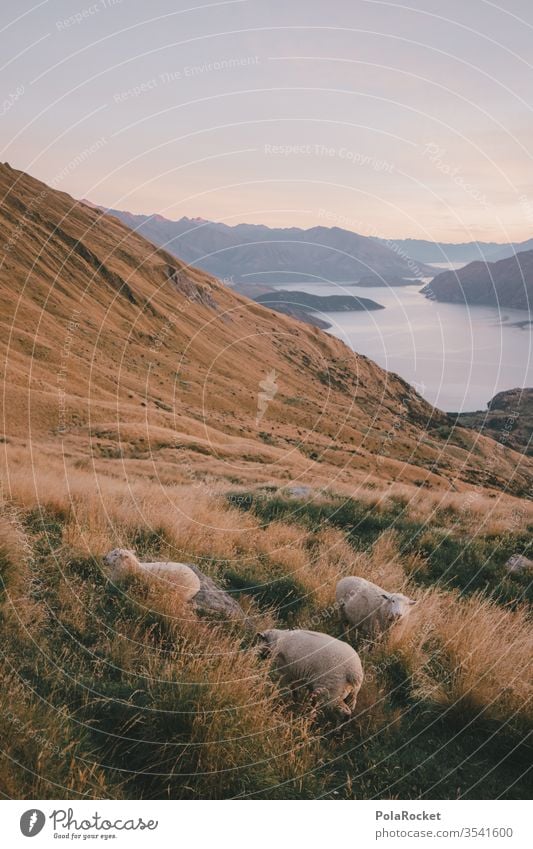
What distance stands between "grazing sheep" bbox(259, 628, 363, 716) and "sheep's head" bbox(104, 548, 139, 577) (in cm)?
201

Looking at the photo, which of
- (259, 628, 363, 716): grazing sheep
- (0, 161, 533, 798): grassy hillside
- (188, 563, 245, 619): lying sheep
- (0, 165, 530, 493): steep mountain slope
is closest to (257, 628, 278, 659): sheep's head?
(259, 628, 363, 716): grazing sheep

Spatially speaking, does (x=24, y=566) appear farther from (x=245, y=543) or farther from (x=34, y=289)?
(x=34, y=289)

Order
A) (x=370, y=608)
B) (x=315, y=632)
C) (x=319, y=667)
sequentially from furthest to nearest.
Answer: (x=370, y=608)
(x=315, y=632)
(x=319, y=667)

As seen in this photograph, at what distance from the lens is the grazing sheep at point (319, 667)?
15.2ft

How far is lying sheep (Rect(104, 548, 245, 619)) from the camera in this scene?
5.99m

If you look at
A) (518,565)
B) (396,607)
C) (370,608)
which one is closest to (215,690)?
(370,608)

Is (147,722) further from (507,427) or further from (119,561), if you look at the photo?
(507,427)

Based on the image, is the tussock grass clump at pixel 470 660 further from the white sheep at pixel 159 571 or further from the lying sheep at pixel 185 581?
the white sheep at pixel 159 571

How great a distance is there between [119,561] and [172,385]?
3669 inches

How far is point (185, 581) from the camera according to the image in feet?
19.9

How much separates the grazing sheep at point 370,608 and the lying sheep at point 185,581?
139 cm

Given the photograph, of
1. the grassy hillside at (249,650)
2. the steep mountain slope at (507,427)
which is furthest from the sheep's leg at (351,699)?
the steep mountain slope at (507,427)

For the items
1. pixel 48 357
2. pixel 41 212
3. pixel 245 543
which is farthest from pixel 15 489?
pixel 41 212

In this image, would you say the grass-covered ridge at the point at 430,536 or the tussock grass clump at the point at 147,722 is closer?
the tussock grass clump at the point at 147,722
